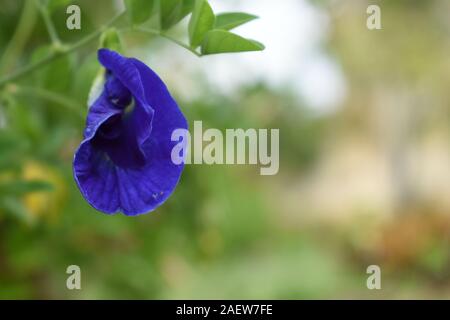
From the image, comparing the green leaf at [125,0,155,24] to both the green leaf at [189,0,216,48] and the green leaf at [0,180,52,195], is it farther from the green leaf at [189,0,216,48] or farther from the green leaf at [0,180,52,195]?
the green leaf at [0,180,52,195]

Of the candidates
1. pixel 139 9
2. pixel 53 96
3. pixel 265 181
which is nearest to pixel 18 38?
pixel 53 96

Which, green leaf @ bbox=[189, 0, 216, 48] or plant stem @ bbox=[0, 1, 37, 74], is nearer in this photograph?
green leaf @ bbox=[189, 0, 216, 48]

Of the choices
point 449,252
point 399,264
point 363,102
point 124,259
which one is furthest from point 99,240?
point 363,102

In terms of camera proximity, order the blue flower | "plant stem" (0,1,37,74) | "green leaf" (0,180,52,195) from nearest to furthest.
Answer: the blue flower, "green leaf" (0,180,52,195), "plant stem" (0,1,37,74)

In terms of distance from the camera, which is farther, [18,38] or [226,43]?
[18,38]

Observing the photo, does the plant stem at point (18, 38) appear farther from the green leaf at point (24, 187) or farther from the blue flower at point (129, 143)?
the blue flower at point (129, 143)

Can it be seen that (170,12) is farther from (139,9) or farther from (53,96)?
(53,96)

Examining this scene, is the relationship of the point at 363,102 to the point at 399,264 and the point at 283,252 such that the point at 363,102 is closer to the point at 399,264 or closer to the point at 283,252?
the point at 283,252

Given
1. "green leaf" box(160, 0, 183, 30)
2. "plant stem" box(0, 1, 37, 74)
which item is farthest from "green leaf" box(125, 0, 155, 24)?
"plant stem" box(0, 1, 37, 74)
